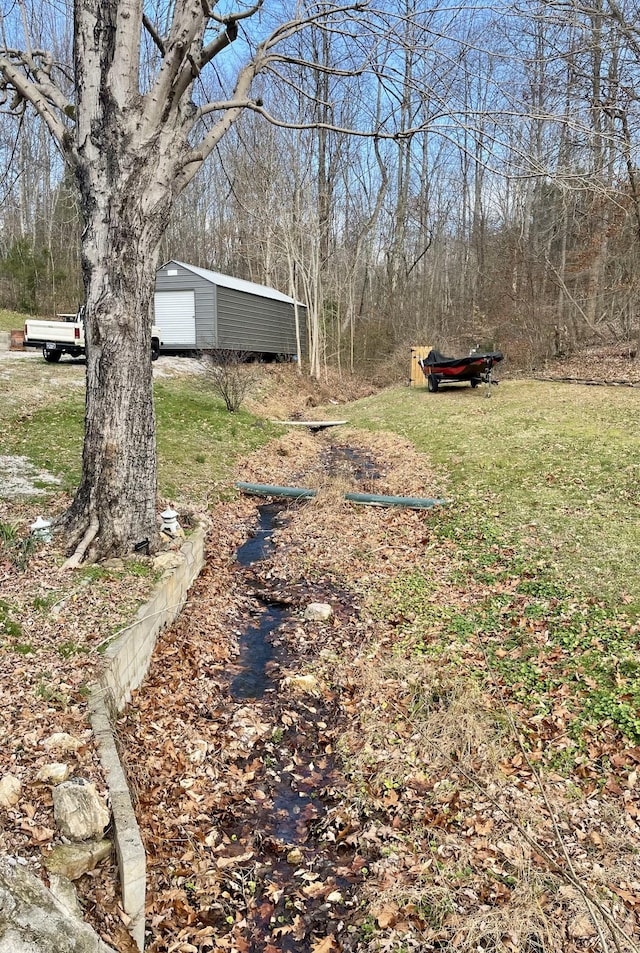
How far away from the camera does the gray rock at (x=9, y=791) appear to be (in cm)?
266

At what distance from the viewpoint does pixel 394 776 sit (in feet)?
11.9

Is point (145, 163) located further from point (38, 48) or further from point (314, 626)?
point (314, 626)

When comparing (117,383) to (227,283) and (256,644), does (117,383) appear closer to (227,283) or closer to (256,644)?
(256,644)

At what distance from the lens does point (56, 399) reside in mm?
11969

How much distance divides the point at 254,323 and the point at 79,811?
2052cm

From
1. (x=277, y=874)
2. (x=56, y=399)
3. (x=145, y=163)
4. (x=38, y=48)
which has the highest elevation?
(x=38, y=48)

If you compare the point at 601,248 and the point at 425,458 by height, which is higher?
the point at 601,248

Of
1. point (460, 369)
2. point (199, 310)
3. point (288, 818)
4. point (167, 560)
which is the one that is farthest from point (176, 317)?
point (288, 818)

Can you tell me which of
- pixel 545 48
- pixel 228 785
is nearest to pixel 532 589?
pixel 228 785

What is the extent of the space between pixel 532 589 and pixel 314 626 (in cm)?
203

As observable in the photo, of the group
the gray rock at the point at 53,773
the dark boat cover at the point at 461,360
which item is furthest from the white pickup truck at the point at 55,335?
the gray rock at the point at 53,773

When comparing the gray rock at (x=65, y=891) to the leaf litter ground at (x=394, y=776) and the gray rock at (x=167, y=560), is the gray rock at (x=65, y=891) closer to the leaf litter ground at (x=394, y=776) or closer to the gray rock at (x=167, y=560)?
the leaf litter ground at (x=394, y=776)

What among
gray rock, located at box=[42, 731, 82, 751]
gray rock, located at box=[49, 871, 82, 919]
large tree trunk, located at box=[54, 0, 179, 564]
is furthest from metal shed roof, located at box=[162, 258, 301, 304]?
gray rock, located at box=[49, 871, 82, 919]

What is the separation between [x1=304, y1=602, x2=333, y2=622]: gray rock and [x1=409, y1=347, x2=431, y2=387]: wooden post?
14.5m
